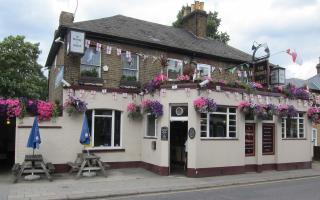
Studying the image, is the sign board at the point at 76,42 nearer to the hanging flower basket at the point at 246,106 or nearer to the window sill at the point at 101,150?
the window sill at the point at 101,150

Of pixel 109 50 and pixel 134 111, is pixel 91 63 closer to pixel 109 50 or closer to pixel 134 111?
pixel 109 50

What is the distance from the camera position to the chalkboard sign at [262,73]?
19438 millimetres

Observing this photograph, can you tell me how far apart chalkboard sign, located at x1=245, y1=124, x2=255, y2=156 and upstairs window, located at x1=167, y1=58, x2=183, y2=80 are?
460 centimetres

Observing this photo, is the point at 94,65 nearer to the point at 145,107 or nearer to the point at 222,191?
the point at 145,107

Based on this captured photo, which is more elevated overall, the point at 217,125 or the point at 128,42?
the point at 128,42

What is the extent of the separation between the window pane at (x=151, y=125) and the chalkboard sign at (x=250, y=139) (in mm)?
4541

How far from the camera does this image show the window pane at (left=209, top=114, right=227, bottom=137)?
1614cm

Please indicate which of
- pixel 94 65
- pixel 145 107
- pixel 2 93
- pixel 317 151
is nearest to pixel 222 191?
pixel 145 107

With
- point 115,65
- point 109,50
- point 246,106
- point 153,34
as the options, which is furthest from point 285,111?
point 109,50

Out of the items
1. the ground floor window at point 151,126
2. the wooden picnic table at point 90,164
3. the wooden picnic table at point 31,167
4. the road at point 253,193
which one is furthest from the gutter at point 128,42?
the road at point 253,193

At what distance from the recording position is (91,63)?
56.6 feet

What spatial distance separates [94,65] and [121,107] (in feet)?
7.81

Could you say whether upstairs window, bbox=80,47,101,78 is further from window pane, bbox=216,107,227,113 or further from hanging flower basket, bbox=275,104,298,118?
hanging flower basket, bbox=275,104,298,118

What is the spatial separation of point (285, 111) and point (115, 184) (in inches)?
386
